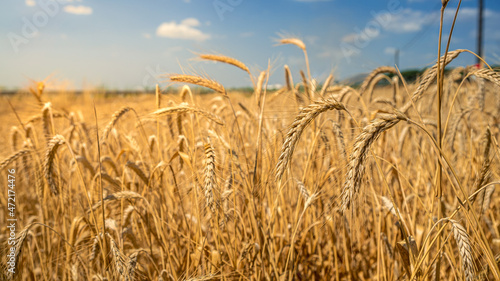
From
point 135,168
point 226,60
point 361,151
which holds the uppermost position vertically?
point 226,60

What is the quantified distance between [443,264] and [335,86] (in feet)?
5.56

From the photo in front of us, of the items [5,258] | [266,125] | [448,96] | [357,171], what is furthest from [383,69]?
[5,258]

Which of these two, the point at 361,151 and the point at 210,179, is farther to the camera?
the point at 210,179

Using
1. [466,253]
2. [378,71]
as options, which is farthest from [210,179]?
[378,71]

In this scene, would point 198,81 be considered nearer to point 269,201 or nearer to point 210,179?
point 210,179

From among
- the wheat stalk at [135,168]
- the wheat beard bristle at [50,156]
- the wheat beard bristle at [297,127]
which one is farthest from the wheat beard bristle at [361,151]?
the wheat beard bristle at [50,156]

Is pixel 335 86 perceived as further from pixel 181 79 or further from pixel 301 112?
pixel 301 112

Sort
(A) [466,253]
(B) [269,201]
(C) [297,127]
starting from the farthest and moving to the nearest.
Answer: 1. (B) [269,201]
2. (C) [297,127]
3. (A) [466,253]

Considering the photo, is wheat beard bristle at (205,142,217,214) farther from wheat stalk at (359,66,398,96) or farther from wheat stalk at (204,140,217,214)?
wheat stalk at (359,66,398,96)

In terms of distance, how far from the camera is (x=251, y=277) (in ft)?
5.61

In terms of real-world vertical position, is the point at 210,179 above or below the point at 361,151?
below

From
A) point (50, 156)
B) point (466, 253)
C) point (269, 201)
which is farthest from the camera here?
point (269, 201)

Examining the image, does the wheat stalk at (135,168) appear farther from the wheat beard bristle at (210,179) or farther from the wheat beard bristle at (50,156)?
the wheat beard bristle at (210,179)

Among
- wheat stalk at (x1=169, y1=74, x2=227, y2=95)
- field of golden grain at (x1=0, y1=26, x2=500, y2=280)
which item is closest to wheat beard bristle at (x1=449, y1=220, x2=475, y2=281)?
field of golden grain at (x1=0, y1=26, x2=500, y2=280)
